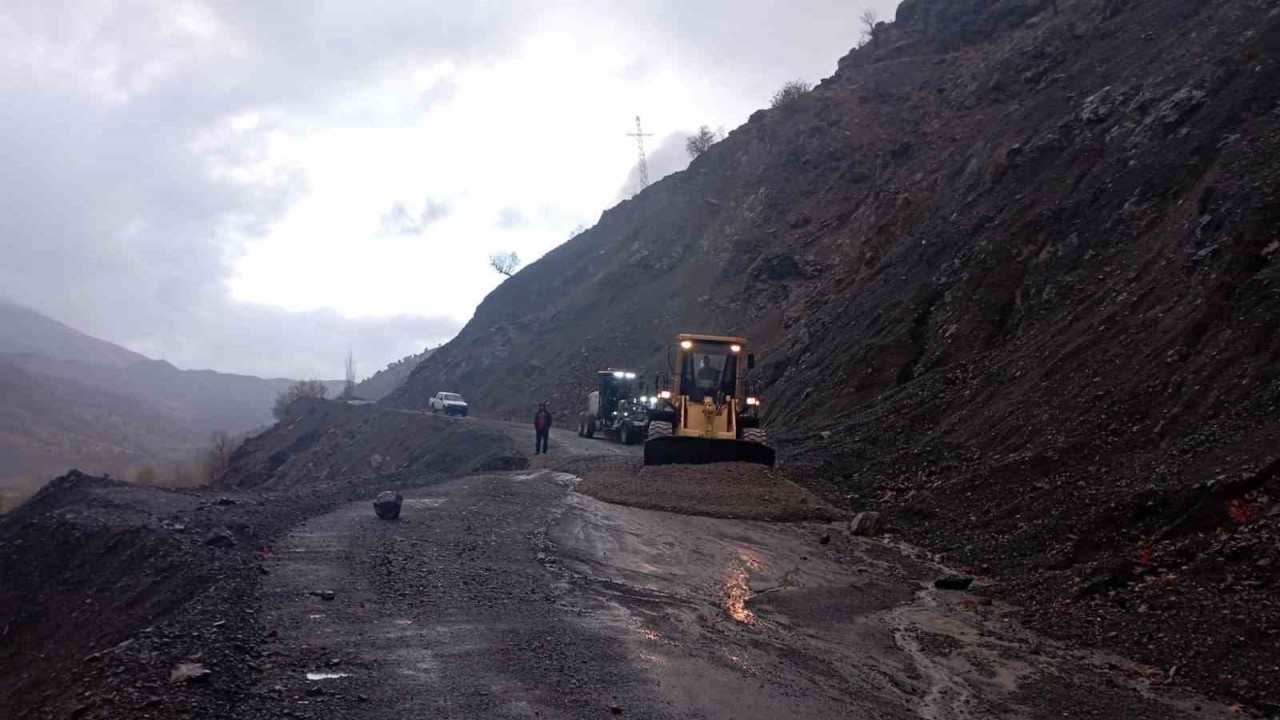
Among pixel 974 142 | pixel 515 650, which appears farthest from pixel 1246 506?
pixel 974 142

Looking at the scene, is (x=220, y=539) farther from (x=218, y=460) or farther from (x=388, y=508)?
(x=218, y=460)

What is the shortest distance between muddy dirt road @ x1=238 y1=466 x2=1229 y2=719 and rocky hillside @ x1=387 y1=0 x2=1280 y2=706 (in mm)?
1186

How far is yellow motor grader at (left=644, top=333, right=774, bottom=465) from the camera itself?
22.0 metres

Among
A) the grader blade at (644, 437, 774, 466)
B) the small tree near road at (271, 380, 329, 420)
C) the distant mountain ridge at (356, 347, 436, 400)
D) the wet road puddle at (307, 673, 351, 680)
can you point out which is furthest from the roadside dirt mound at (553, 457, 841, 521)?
the distant mountain ridge at (356, 347, 436, 400)

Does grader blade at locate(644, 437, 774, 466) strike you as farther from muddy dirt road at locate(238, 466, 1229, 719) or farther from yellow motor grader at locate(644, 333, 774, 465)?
muddy dirt road at locate(238, 466, 1229, 719)

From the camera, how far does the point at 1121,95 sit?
29031mm

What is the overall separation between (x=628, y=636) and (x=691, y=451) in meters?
13.0

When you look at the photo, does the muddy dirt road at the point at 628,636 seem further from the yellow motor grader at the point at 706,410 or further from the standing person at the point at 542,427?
the standing person at the point at 542,427

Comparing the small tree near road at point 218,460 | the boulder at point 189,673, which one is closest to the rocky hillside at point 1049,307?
the boulder at point 189,673

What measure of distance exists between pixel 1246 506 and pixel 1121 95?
21752mm

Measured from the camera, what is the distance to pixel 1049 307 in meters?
23.1

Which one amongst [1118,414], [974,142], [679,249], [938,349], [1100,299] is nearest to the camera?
[1118,414]

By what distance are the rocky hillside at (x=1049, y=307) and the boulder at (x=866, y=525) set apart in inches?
17.7

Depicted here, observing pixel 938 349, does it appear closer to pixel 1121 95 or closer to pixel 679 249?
pixel 1121 95
